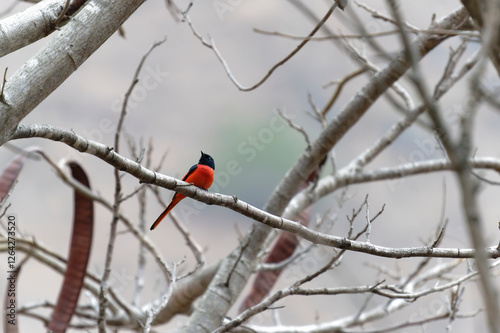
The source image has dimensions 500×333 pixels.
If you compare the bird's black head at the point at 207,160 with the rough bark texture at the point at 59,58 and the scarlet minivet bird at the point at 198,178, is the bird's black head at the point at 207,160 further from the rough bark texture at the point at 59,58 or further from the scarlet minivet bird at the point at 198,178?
the rough bark texture at the point at 59,58

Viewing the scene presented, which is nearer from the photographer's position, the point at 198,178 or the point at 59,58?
the point at 59,58

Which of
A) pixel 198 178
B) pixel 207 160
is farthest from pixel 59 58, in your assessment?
pixel 207 160

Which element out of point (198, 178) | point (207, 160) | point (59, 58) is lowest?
point (59, 58)

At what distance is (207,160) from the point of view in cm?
295

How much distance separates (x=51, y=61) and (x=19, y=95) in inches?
7.4

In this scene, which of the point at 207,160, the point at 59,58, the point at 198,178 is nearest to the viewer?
the point at 59,58

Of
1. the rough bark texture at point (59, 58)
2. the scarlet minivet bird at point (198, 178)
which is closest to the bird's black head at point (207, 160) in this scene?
the scarlet minivet bird at point (198, 178)

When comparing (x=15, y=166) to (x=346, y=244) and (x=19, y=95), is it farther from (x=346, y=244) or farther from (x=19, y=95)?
(x=346, y=244)

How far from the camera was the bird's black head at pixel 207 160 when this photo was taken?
293cm

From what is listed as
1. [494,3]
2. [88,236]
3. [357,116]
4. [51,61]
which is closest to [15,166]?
[88,236]

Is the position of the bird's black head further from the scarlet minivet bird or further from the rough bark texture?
the rough bark texture

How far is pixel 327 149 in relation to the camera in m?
3.92

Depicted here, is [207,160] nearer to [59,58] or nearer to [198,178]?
[198,178]

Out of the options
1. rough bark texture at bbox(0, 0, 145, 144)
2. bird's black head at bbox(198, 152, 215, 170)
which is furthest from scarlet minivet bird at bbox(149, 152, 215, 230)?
rough bark texture at bbox(0, 0, 145, 144)
